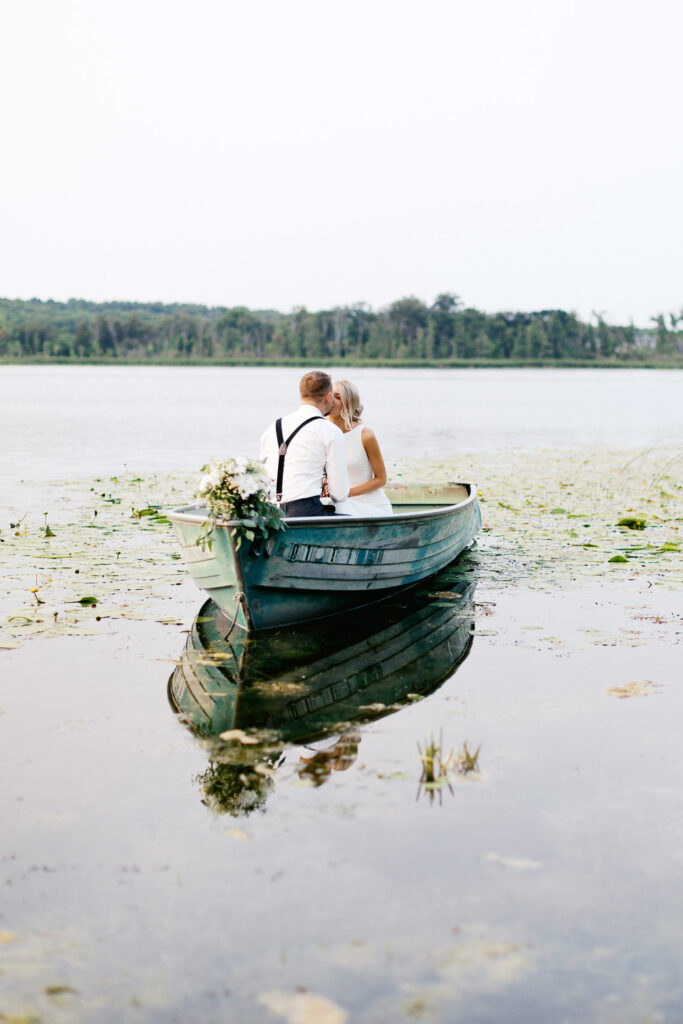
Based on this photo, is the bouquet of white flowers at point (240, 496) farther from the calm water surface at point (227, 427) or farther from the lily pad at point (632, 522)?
the calm water surface at point (227, 427)

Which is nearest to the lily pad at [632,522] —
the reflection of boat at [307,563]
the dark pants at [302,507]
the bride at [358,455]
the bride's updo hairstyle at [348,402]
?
the reflection of boat at [307,563]

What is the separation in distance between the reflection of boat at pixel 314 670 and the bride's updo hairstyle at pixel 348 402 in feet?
4.92

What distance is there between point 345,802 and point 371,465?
411 cm

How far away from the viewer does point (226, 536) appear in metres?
6.47

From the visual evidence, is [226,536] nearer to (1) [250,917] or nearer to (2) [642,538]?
(1) [250,917]

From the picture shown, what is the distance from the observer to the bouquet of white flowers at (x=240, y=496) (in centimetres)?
629

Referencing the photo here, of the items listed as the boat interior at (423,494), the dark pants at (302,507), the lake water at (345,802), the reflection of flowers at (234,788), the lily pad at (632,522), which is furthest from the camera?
the lily pad at (632,522)

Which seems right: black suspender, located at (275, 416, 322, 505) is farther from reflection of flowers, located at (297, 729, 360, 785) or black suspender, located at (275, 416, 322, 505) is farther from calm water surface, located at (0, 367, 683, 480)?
calm water surface, located at (0, 367, 683, 480)

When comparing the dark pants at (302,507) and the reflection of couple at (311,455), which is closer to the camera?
the reflection of couple at (311,455)

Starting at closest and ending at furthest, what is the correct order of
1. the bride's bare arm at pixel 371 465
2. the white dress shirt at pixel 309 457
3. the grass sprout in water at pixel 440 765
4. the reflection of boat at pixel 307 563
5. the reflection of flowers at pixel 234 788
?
the reflection of flowers at pixel 234 788 → the grass sprout in water at pixel 440 765 → the reflection of boat at pixel 307 563 → the white dress shirt at pixel 309 457 → the bride's bare arm at pixel 371 465

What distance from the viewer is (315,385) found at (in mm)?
6848

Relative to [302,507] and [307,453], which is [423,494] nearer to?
[302,507]

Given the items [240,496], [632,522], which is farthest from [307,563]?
[632,522]

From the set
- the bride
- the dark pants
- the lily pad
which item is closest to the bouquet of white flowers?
the dark pants
